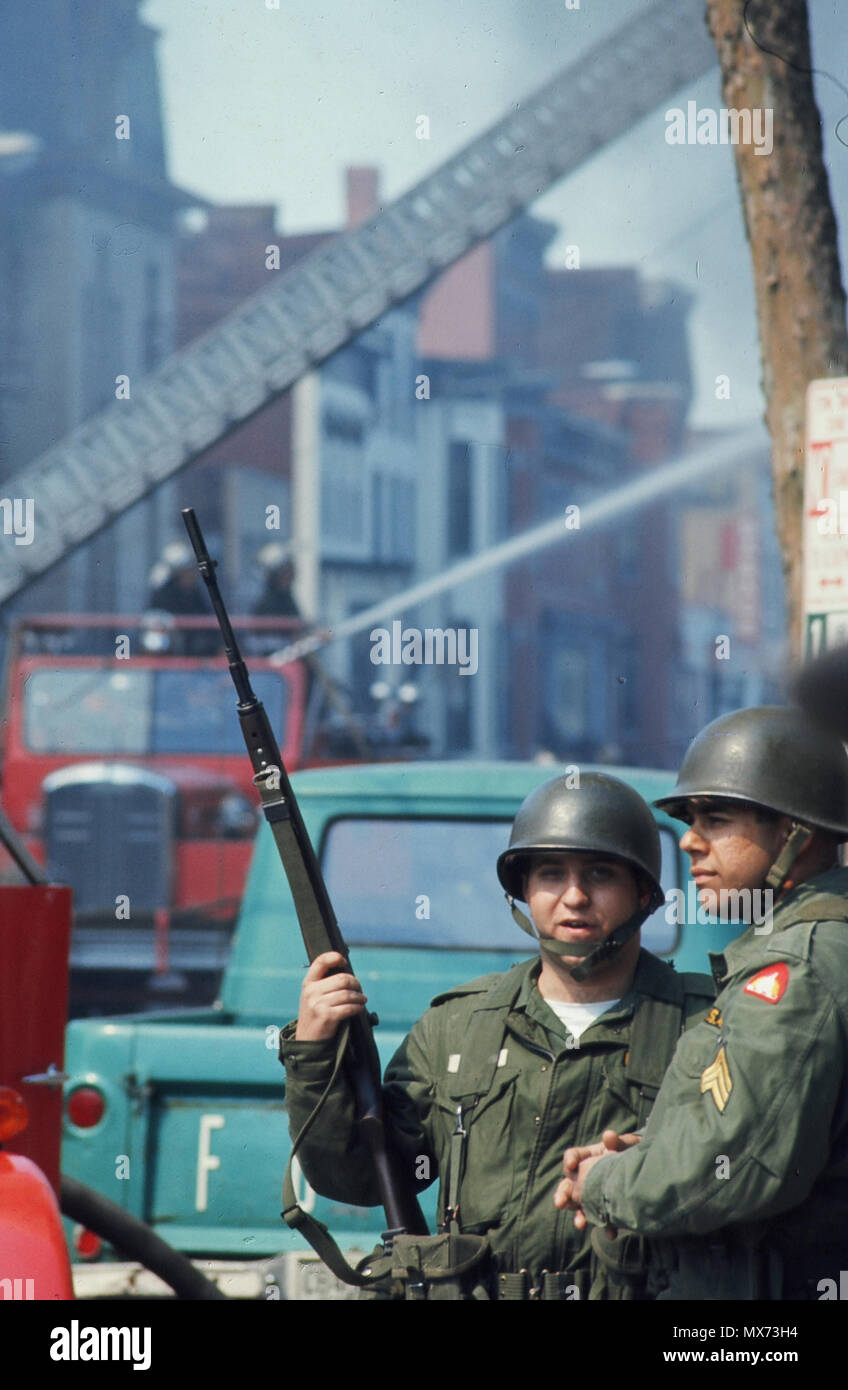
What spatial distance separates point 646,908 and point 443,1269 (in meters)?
0.72

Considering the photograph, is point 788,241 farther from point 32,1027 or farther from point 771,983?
point 32,1027

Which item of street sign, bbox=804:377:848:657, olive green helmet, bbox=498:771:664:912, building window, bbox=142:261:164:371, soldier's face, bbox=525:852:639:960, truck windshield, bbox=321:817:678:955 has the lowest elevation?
soldier's face, bbox=525:852:639:960

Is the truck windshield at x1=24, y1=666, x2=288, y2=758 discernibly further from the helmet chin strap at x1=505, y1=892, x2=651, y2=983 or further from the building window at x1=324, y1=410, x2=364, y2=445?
the helmet chin strap at x1=505, y1=892, x2=651, y2=983

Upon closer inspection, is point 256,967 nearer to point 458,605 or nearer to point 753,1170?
point 753,1170

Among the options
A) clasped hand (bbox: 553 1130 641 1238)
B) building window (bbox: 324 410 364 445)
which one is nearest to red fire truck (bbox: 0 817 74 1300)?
clasped hand (bbox: 553 1130 641 1238)

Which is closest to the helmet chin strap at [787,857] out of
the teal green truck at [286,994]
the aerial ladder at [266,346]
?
the teal green truck at [286,994]

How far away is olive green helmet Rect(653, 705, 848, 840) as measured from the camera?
9.24 ft

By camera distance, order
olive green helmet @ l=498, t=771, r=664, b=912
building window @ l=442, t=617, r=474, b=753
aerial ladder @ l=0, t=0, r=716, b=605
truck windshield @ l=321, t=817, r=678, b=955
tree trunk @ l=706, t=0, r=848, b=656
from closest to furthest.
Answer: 1. olive green helmet @ l=498, t=771, r=664, b=912
2. tree trunk @ l=706, t=0, r=848, b=656
3. truck windshield @ l=321, t=817, r=678, b=955
4. aerial ladder @ l=0, t=0, r=716, b=605
5. building window @ l=442, t=617, r=474, b=753

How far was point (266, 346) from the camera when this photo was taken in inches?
436

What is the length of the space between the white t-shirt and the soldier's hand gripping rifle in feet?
1.07

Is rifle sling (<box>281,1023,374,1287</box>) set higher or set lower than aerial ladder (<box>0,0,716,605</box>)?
lower

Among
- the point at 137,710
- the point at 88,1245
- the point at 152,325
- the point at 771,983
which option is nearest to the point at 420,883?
the point at 88,1245

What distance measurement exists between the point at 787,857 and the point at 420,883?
234 cm

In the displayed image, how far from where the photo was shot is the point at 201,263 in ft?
53.2
